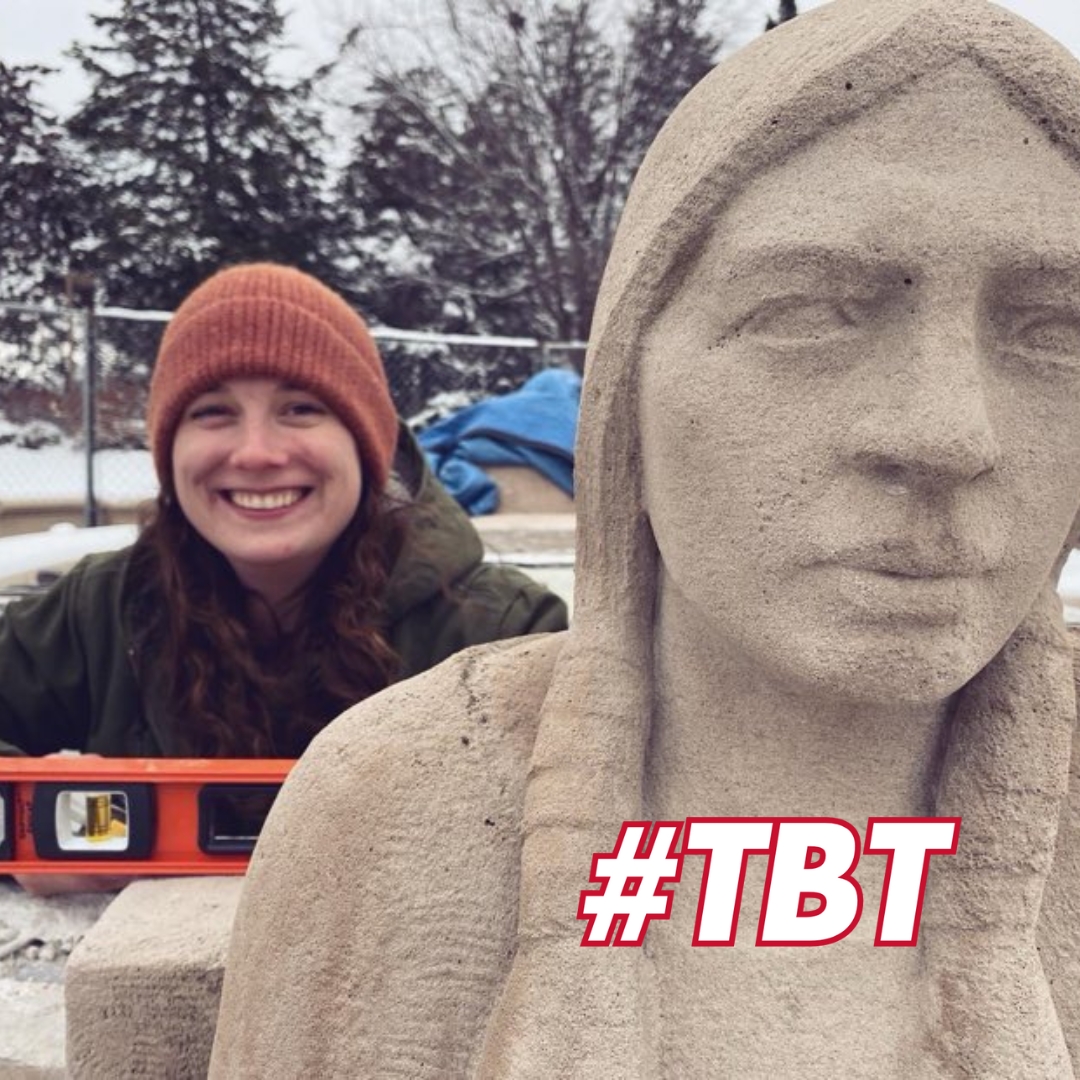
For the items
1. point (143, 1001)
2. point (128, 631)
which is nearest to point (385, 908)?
point (143, 1001)

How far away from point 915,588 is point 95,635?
1648 millimetres

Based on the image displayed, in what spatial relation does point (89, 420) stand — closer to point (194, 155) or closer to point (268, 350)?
point (268, 350)

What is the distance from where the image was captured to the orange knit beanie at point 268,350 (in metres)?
1.94

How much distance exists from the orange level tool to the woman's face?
0.39 meters

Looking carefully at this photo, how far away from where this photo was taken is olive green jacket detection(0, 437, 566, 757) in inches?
83.6

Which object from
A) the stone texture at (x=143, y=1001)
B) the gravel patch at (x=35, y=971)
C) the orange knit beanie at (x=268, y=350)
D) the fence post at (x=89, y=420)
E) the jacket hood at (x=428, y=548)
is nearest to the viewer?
the stone texture at (x=143, y=1001)

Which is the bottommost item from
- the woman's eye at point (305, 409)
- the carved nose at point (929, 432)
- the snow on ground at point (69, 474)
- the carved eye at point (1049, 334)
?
the snow on ground at point (69, 474)

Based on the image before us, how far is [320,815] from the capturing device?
1.12 meters

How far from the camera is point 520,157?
13.6 m

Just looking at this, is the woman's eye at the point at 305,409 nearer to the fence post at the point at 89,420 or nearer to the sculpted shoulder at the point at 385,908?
the sculpted shoulder at the point at 385,908

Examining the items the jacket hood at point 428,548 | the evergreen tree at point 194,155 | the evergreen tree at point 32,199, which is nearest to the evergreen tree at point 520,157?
the evergreen tree at point 194,155

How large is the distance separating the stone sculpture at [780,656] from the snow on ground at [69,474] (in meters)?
4.66

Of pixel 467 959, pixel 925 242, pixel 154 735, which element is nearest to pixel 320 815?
pixel 467 959

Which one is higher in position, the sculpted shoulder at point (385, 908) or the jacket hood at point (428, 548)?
the jacket hood at point (428, 548)
